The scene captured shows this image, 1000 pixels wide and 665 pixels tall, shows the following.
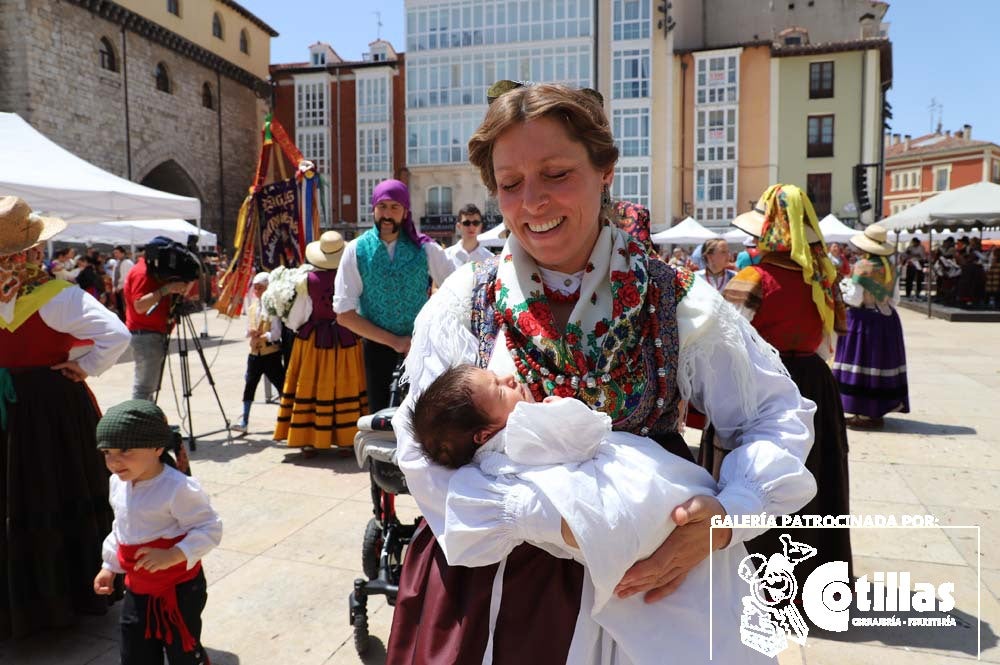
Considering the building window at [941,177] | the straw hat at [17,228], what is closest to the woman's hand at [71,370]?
the straw hat at [17,228]

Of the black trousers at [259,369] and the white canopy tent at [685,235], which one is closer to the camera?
the black trousers at [259,369]

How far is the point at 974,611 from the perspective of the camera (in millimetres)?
3232

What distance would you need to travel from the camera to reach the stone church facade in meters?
23.7

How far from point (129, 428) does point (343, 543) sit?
1.90 meters

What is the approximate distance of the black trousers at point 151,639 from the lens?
2.38 meters

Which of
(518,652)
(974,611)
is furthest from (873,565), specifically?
(518,652)

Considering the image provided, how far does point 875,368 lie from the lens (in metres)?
6.82

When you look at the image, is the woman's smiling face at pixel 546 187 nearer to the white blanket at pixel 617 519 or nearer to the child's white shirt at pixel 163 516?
the white blanket at pixel 617 519

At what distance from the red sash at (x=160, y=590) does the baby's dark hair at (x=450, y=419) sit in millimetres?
1400

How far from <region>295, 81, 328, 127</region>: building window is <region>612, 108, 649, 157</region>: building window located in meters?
16.3

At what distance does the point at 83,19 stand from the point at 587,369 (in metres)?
31.2

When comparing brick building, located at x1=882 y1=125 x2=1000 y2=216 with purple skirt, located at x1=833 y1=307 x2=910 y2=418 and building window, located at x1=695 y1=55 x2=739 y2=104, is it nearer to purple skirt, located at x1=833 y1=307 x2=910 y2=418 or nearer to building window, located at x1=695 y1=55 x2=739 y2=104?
building window, located at x1=695 y1=55 x2=739 y2=104

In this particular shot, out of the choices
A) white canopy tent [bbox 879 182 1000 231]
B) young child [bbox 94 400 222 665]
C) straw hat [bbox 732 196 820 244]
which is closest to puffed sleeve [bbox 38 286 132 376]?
young child [bbox 94 400 222 665]

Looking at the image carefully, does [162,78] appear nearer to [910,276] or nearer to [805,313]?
[910,276]
